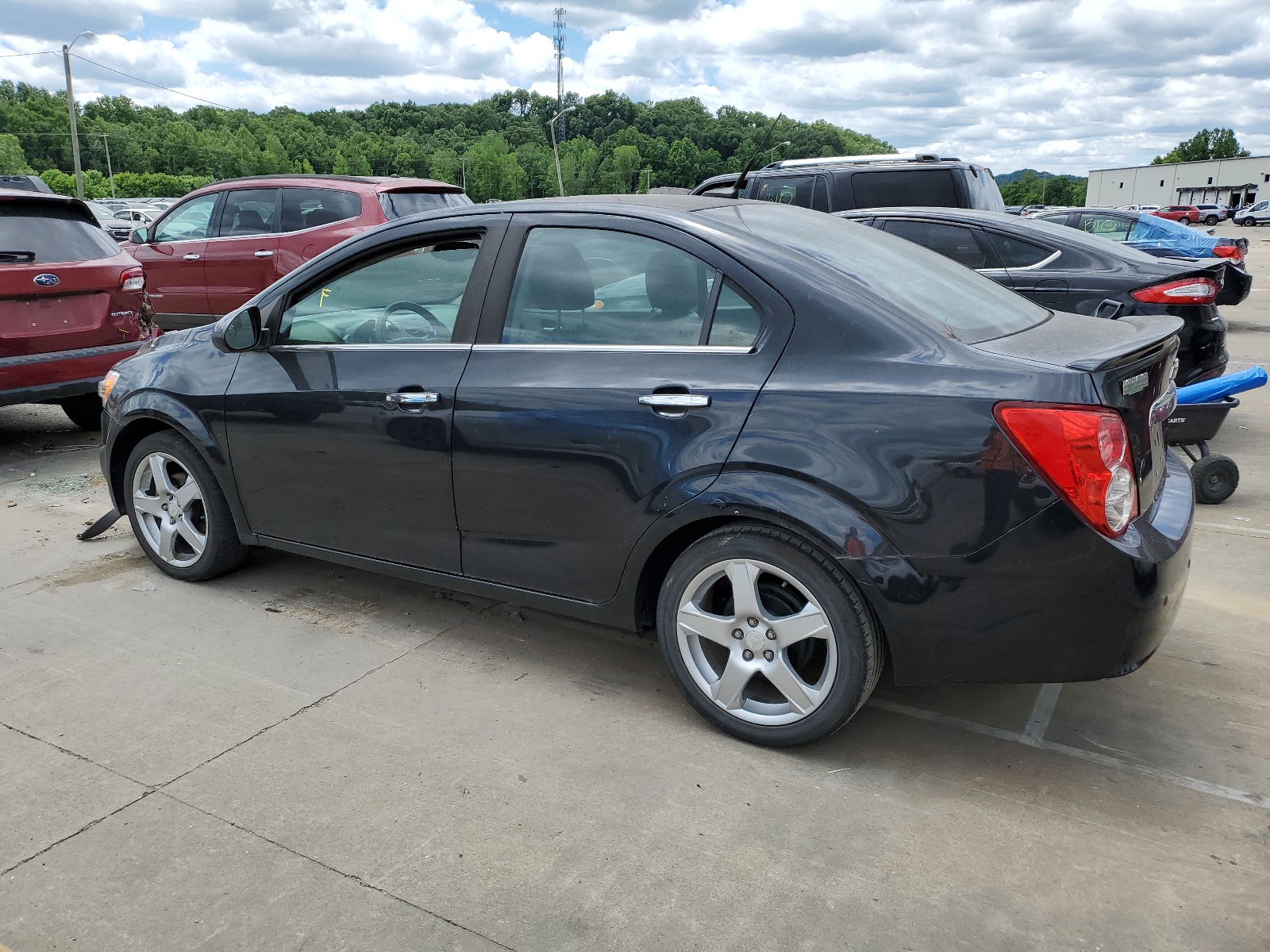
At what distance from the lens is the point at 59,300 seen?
6609mm

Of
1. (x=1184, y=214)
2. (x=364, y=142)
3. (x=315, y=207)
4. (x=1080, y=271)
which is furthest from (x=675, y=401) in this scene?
(x=364, y=142)

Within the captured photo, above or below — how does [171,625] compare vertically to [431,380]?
below

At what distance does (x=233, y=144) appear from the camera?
338 ft

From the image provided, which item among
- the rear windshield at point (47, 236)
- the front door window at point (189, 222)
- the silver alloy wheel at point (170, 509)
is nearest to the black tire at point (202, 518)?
the silver alloy wheel at point (170, 509)

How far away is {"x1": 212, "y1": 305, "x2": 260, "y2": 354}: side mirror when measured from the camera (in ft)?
13.2

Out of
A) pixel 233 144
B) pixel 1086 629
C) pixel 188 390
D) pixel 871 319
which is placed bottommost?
pixel 1086 629

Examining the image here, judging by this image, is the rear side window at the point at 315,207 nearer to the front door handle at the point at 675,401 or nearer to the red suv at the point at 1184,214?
the front door handle at the point at 675,401

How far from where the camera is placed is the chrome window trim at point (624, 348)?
3066mm

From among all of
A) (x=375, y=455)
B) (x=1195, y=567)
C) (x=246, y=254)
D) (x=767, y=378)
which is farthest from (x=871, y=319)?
(x=246, y=254)

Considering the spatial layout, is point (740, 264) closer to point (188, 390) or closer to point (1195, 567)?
point (188, 390)

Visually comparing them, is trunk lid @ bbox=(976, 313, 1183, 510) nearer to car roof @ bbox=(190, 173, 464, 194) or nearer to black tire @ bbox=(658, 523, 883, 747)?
black tire @ bbox=(658, 523, 883, 747)

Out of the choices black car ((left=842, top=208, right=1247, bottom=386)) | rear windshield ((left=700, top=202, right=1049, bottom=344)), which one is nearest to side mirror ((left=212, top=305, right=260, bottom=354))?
rear windshield ((left=700, top=202, right=1049, bottom=344))

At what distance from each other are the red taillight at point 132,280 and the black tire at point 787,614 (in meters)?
5.46

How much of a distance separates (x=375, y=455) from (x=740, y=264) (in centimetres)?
151
